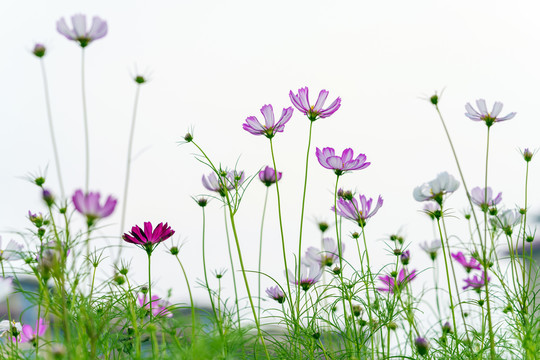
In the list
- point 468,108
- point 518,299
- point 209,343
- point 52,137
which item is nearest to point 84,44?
point 52,137

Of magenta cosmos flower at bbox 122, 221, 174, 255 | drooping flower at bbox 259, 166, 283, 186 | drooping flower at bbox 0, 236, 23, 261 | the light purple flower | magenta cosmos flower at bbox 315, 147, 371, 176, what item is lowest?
the light purple flower

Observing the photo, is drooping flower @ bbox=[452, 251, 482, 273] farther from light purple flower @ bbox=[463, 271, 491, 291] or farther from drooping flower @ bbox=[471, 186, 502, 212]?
drooping flower @ bbox=[471, 186, 502, 212]

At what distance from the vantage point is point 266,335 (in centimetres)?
131

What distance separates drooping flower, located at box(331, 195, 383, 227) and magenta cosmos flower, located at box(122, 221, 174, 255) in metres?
0.42

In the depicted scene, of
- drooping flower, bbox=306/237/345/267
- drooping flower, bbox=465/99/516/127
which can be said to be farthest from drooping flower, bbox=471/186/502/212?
drooping flower, bbox=306/237/345/267

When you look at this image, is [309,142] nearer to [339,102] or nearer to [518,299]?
[339,102]

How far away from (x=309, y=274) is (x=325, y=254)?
9 centimetres

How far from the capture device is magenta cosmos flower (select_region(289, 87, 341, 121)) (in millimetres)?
1264

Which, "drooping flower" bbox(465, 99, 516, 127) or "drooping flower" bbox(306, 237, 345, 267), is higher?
"drooping flower" bbox(465, 99, 516, 127)

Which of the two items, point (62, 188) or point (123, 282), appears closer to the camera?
point (62, 188)

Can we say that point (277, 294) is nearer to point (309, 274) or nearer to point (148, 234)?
point (309, 274)

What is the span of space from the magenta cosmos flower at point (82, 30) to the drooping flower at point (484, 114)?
0.85 m

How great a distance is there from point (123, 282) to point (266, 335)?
14.0 inches

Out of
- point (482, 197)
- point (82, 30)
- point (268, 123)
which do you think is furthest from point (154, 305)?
point (482, 197)
